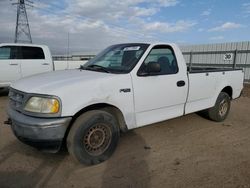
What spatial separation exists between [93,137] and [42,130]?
79cm

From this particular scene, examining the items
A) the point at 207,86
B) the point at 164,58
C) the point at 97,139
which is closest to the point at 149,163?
the point at 97,139

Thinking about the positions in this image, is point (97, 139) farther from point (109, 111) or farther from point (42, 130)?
point (42, 130)

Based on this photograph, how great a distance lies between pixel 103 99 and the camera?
359cm

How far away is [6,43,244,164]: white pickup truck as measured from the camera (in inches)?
128

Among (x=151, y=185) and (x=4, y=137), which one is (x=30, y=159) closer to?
(x=4, y=137)

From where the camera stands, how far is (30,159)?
3.85 meters

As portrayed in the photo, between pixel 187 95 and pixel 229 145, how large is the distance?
4.02 feet

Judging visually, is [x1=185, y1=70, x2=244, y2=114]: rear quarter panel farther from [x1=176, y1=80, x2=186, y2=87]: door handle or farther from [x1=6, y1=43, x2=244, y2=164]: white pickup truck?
[x1=176, y1=80, x2=186, y2=87]: door handle

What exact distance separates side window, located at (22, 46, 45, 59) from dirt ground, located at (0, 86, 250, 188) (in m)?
4.78

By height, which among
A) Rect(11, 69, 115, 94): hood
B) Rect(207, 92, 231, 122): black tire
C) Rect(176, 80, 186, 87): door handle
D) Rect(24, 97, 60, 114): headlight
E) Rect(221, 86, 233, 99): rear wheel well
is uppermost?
Rect(11, 69, 115, 94): hood

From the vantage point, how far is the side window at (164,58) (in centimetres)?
450

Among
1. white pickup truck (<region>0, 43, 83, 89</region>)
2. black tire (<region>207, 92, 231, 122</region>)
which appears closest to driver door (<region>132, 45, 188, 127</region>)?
black tire (<region>207, 92, 231, 122</region>)

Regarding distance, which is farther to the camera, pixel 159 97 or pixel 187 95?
pixel 187 95

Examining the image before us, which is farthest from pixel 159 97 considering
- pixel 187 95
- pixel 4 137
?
pixel 4 137
